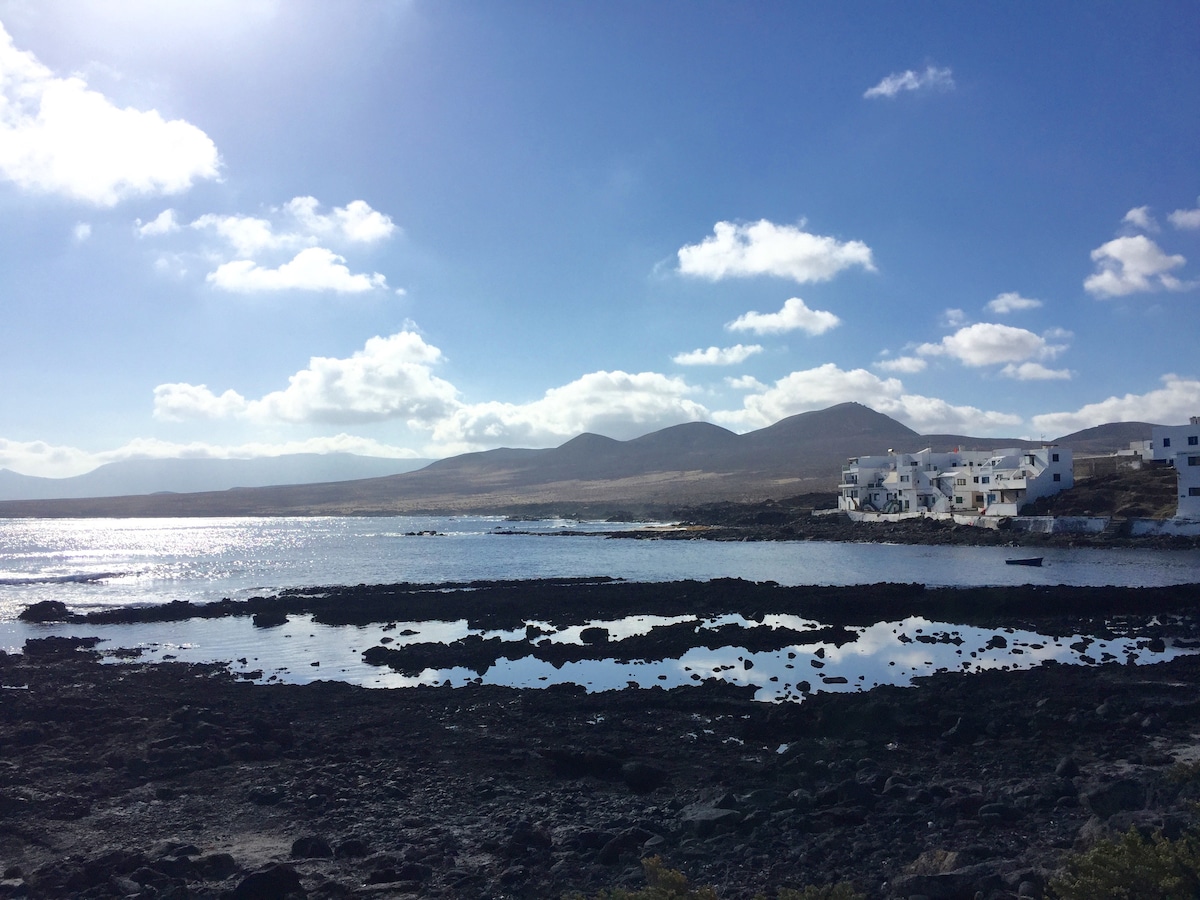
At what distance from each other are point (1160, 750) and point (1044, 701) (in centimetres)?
260

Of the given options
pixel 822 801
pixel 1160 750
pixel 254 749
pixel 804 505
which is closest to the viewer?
pixel 822 801

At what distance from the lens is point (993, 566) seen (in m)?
43.0

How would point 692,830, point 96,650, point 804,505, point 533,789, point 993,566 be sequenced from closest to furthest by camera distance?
point 692,830, point 533,789, point 96,650, point 993,566, point 804,505

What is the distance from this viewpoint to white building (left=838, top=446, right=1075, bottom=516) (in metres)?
65.0

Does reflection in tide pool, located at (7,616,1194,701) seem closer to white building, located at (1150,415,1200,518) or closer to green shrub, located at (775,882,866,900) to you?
green shrub, located at (775,882,866,900)

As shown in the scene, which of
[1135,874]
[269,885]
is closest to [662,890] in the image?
[1135,874]

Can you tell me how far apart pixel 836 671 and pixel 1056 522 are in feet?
149

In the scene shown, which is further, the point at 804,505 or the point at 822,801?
the point at 804,505

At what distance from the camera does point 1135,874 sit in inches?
230

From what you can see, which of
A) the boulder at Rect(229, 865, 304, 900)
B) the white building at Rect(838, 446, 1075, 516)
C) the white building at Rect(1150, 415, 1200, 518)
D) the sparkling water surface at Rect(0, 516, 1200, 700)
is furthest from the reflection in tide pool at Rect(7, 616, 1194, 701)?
the white building at Rect(838, 446, 1075, 516)

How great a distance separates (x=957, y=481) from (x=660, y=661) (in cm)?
6195

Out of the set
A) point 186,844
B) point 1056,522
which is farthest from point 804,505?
point 186,844

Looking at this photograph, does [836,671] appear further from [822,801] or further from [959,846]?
[959,846]

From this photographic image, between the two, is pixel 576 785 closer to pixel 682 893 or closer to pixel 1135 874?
pixel 682 893
